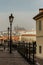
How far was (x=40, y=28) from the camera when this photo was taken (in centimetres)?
4003

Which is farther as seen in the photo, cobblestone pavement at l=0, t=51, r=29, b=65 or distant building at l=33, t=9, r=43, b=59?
distant building at l=33, t=9, r=43, b=59

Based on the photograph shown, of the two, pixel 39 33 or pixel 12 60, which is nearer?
pixel 12 60

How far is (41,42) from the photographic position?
39.5 m

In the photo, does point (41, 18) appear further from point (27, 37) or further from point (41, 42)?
point (27, 37)

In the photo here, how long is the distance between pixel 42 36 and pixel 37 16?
132 inches

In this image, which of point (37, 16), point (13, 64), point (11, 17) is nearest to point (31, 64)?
point (13, 64)

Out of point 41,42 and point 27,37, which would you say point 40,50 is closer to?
point 41,42

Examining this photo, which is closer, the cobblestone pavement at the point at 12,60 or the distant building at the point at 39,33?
the cobblestone pavement at the point at 12,60

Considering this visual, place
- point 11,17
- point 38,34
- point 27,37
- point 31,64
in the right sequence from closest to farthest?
point 31,64 < point 11,17 < point 38,34 < point 27,37

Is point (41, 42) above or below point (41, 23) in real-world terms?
below

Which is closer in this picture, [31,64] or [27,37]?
[31,64]

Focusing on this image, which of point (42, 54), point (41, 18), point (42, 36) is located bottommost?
point (42, 54)

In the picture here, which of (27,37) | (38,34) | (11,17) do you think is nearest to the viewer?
(11,17)

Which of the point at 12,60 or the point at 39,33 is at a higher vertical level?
the point at 39,33
